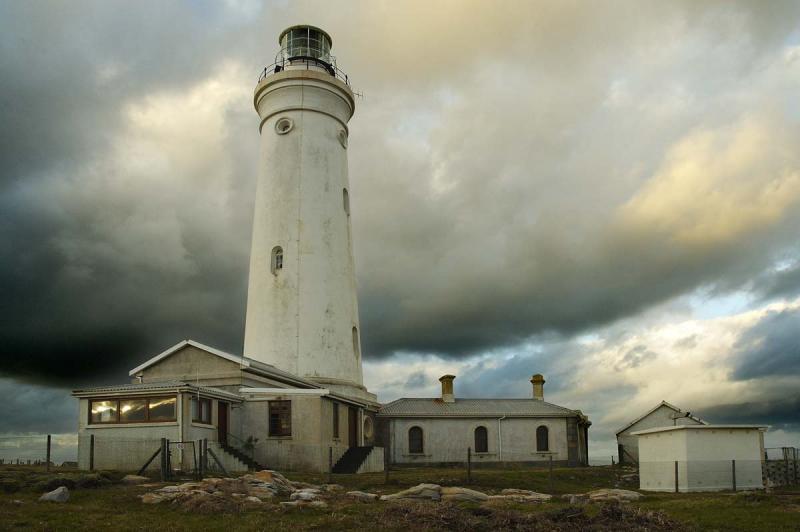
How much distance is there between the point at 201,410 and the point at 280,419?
3.39 meters

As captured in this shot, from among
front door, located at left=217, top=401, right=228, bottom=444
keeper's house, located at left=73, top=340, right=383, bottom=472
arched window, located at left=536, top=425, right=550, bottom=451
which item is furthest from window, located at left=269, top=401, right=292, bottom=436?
arched window, located at left=536, top=425, right=550, bottom=451

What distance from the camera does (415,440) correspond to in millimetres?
42938

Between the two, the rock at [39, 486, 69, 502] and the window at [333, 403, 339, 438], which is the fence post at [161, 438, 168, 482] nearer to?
the rock at [39, 486, 69, 502]

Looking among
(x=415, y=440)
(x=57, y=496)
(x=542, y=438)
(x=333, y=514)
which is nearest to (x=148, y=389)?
(x=57, y=496)

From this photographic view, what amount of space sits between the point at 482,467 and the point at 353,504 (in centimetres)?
2415

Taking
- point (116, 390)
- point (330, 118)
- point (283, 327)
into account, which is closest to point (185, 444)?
point (116, 390)

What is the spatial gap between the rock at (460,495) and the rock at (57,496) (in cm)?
894

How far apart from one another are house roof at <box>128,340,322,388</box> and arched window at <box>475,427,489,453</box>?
13073mm

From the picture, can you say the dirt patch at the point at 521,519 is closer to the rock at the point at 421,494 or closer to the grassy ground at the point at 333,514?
the grassy ground at the point at 333,514

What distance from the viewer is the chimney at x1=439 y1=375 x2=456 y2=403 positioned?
4544 cm

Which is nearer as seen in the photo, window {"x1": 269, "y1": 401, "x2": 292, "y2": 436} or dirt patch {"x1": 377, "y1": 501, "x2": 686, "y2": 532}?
dirt patch {"x1": 377, "y1": 501, "x2": 686, "y2": 532}

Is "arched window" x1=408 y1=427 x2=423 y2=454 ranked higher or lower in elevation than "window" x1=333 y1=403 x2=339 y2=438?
lower

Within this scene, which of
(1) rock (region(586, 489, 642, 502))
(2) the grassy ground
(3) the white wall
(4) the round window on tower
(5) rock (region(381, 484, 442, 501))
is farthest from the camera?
(3) the white wall

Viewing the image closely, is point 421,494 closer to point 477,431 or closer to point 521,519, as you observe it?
point 521,519
